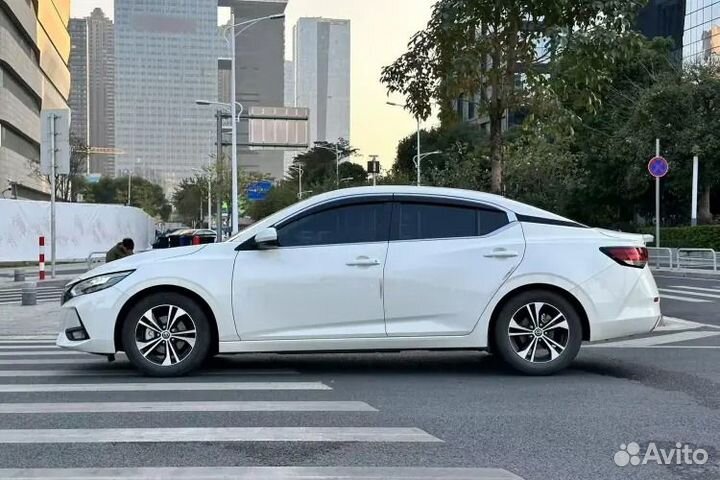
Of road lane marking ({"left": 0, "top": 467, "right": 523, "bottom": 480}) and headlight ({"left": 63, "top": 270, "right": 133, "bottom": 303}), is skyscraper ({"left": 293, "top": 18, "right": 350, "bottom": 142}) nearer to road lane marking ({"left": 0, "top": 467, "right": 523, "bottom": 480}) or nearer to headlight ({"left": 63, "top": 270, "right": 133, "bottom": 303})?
headlight ({"left": 63, "top": 270, "right": 133, "bottom": 303})

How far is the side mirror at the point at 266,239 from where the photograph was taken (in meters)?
6.71

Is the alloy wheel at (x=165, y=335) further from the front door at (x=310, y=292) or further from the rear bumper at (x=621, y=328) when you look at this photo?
the rear bumper at (x=621, y=328)

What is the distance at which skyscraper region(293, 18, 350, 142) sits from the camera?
16275cm

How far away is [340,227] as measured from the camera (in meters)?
6.98

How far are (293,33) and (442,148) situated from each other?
110 m

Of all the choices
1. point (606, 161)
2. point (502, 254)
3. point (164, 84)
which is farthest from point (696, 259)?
point (164, 84)

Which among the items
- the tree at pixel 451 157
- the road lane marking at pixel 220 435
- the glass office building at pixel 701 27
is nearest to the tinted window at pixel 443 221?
the road lane marking at pixel 220 435

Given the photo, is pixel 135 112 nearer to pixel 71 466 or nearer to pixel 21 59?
pixel 21 59

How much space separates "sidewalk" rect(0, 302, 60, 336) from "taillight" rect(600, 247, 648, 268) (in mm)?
7798

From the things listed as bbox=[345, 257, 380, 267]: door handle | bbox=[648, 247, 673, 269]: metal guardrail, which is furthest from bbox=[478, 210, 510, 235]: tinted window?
bbox=[648, 247, 673, 269]: metal guardrail

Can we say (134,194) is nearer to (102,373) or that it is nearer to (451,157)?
(451,157)

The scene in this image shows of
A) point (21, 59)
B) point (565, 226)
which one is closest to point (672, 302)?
point (565, 226)

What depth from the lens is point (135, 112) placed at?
116 metres

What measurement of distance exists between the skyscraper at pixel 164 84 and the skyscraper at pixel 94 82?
91.3 ft
